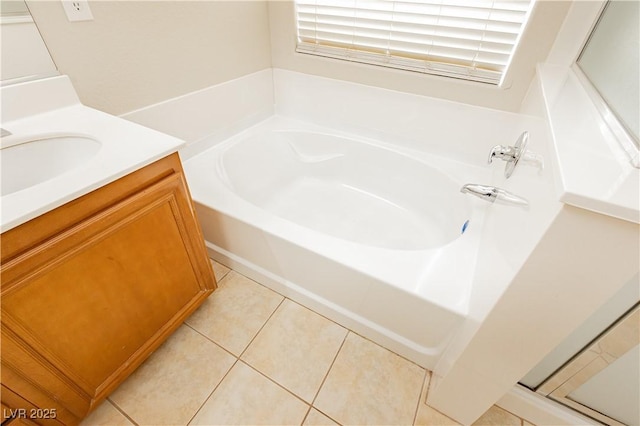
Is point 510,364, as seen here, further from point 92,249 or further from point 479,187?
point 92,249

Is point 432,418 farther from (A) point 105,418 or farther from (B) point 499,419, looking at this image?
(A) point 105,418

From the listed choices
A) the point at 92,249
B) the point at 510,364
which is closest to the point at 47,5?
the point at 92,249

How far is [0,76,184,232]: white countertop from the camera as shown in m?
0.63

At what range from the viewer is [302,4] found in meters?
1.58

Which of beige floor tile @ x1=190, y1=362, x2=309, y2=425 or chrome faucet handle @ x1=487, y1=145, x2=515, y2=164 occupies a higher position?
chrome faucet handle @ x1=487, y1=145, x2=515, y2=164

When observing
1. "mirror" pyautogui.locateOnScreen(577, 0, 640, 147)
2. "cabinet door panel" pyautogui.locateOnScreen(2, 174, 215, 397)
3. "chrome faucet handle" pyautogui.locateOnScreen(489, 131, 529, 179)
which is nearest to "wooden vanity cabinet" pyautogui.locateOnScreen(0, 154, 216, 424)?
"cabinet door panel" pyautogui.locateOnScreen(2, 174, 215, 397)

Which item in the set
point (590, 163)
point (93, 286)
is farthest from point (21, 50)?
point (590, 163)

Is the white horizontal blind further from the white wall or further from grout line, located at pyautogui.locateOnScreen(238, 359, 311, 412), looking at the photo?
grout line, located at pyautogui.locateOnScreen(238, 359, 311, 412)

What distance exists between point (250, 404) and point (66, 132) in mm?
1134

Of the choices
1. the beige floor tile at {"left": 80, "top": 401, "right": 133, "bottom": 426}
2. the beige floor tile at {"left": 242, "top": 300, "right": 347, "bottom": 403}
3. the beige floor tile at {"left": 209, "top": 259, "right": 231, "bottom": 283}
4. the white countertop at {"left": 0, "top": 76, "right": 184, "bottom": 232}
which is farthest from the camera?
the beige floor tile at {"left": 209, "top": 259, "right": 231, "bottom": 283}

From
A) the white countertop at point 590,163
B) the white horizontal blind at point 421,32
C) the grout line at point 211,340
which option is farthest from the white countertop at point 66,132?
the white horizontal blind at point 421,32

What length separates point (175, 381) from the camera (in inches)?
43.3

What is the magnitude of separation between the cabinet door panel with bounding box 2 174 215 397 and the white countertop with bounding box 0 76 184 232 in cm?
9

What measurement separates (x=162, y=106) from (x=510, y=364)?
1.64 m
